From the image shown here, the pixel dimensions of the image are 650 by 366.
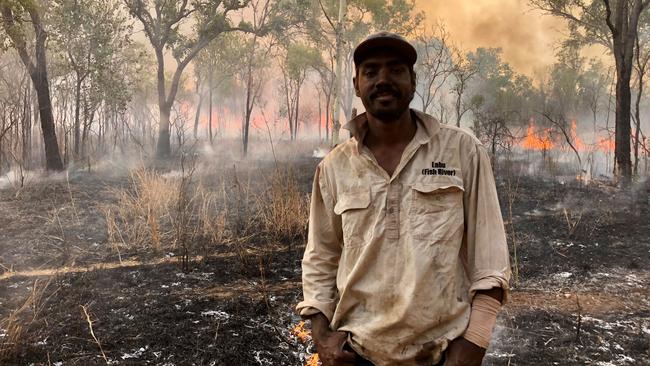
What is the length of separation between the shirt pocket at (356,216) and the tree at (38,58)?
30.2ft

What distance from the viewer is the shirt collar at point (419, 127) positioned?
53.1 inches

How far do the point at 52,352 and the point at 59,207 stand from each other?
537cm

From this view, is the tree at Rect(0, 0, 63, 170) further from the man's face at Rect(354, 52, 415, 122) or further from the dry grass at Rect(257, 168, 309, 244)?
the man's face at Rect(354, 52, 415, 122)

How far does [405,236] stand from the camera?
1285 mm

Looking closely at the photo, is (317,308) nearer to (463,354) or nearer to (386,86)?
(463,354)

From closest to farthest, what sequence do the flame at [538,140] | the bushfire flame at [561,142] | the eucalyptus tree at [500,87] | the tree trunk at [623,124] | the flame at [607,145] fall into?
the tree trunk at [623,124] < the flame at [607,145] < the bushfire flame at [561,142] < the flame at [538,140] < the eucalyptus tree at [500,87]

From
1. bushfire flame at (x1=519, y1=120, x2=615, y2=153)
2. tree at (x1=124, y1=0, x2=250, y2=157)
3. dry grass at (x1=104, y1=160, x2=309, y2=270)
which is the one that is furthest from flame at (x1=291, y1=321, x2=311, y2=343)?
bushfire flame at (x1=519, y1=120, x2=615, y2=153)

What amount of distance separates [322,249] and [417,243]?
386mm

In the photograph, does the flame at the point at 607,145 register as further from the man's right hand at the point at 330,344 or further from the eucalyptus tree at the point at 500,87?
the man's right hand at the point at 330,344

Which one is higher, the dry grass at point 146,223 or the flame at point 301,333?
the dry grass at point 146,223

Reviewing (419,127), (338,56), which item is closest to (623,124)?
(338,56)

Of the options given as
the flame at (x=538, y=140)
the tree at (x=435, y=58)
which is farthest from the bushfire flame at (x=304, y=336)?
the flame at (x=538, y=140)

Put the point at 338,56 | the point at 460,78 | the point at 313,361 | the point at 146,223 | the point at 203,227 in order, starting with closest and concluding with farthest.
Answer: the point at 313,361 → the point at 146,223 → the point at 203,227 → the point at 338,56 → the point at 460,78

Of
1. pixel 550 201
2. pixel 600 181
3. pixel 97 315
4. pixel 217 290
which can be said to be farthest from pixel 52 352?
pixel 600 181
